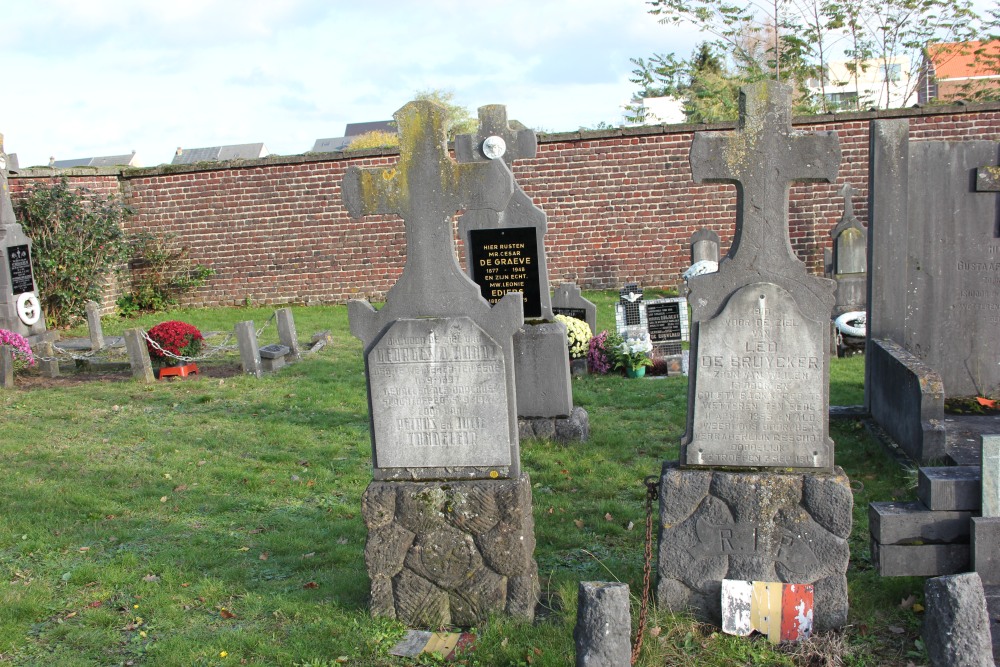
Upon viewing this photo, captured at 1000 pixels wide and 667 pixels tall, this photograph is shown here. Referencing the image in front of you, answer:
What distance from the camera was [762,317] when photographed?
4.46 meters

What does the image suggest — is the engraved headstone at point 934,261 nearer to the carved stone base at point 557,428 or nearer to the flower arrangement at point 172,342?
the carved stone base at point 557,428

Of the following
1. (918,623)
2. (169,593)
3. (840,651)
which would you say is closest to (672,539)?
(840,651)

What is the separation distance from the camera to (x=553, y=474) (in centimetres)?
701

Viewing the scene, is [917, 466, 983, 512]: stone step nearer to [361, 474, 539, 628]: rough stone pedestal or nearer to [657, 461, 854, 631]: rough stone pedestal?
[657, 461, 854, 631]: rough stone pedestal

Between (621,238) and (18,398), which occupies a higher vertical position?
(621,238)

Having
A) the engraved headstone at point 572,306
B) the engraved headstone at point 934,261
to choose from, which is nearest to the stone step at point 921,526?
the engraved headstone at point 934,261

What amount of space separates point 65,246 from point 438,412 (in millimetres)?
14522

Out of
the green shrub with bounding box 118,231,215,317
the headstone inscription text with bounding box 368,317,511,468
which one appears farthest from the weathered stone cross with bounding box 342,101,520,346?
the green shrub with bounding box 118,231,215,317

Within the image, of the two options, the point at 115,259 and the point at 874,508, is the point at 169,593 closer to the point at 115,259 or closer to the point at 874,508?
the point at 874,508

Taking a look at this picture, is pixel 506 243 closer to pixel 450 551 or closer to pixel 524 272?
pixel 524 272

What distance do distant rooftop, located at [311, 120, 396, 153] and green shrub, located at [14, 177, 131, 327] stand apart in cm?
3296

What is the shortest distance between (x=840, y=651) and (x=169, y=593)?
366 centimetres

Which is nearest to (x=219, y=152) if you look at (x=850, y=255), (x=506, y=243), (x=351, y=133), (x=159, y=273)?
(x=351, y=133)

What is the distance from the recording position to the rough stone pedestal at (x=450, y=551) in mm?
4609
